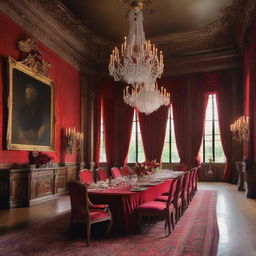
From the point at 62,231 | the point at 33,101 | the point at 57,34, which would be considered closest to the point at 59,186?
the point at 33,101

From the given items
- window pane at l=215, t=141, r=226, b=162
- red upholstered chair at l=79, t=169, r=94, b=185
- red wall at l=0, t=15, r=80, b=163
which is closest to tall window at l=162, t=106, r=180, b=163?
window pane at l=215, t=141, r=226, b=162

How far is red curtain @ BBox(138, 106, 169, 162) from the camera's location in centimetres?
1050

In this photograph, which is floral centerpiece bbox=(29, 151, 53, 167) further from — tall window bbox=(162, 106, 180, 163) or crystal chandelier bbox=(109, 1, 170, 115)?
tall window bbox=(162, 106, 180, 163)

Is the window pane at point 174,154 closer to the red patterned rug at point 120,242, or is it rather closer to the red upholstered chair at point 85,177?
the red upholstered chair at point 85,177

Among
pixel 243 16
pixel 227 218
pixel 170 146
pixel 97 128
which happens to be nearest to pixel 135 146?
pixel 170 146

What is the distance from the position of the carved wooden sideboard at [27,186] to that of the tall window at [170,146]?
14.6 ft

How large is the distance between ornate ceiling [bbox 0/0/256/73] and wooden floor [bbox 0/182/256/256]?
14.3 ft

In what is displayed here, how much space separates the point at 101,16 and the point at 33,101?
3.07 metres

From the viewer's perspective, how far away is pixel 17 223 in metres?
4.83

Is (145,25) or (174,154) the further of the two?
(174,154)

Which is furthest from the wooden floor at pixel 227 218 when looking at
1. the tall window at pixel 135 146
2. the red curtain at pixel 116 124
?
the tall window at pixel 135 146

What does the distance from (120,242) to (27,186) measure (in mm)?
3548

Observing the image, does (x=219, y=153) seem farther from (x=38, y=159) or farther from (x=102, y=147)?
(x=38, y=159)

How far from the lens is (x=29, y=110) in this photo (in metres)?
7.02
